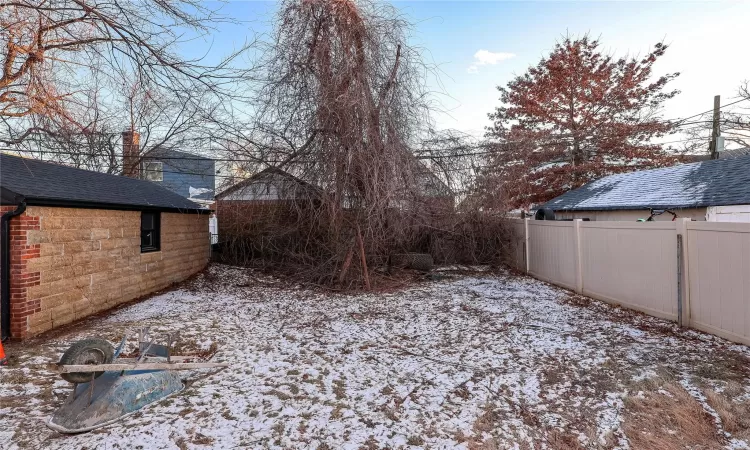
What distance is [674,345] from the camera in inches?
169

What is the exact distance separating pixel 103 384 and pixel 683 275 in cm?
663

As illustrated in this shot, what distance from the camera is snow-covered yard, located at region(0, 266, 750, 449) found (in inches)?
103

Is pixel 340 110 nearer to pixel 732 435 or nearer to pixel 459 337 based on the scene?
pixel 459 337

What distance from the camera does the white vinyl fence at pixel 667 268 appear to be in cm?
420

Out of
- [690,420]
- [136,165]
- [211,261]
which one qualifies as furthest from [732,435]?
[136,165]

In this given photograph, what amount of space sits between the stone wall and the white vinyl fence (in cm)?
873

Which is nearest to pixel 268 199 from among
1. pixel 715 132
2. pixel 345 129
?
pixel 345 129

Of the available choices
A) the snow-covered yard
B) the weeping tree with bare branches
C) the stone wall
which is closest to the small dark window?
the stone wall

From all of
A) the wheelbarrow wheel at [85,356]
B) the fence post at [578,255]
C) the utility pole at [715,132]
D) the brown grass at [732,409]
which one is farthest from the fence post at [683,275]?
the utility pole at [715,132]

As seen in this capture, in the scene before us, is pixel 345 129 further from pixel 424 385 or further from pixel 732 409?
pixel 732 409

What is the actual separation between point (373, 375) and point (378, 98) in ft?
18.5

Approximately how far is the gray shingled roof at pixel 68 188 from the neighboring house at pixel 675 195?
11642 mm

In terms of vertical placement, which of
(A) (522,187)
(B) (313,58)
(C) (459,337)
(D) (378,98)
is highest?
(B) (313,58)

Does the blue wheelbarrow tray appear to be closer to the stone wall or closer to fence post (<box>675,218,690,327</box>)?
the stone wall
